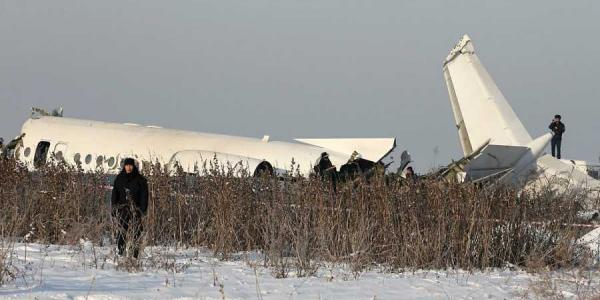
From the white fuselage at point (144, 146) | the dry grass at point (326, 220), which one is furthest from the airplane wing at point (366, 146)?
the dry grass at point (326, 220)

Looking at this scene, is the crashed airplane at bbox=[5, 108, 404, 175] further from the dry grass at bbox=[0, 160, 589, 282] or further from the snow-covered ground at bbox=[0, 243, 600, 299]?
the snow-covered ground at bbox=[0, 243, 600, 299]

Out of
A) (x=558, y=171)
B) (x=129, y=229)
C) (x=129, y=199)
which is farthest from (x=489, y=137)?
(x=129, y=229)

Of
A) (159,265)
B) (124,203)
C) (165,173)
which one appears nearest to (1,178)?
(165,173)

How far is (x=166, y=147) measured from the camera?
92.1 feet

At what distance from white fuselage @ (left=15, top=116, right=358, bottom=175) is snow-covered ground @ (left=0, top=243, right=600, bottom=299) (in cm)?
1165

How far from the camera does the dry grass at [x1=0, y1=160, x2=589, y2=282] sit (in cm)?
1374

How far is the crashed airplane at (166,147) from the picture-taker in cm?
2538

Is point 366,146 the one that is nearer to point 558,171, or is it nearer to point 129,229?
point 558,171

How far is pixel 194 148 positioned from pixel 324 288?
17027mm

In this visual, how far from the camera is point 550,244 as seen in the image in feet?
49.1

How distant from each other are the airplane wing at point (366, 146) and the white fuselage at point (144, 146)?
8.3 inches

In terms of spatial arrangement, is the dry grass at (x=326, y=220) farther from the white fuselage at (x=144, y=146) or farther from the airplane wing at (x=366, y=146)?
the airplane wing at (x=366, y=146)

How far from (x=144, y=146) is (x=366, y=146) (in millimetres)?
6491

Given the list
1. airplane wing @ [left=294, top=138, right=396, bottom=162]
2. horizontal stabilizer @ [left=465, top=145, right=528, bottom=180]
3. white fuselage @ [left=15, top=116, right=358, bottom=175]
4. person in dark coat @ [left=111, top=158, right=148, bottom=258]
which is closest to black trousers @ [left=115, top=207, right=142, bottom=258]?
person in dark coat @ [left=111, top=158, right=148, bottom=258]
